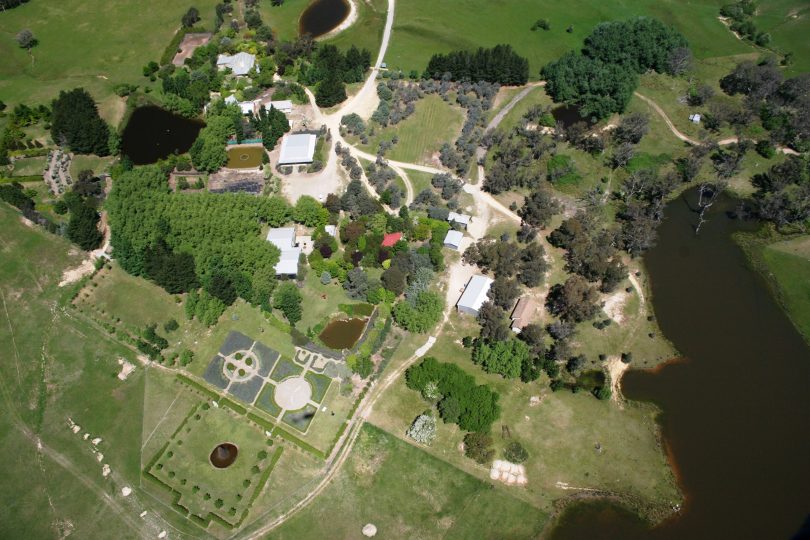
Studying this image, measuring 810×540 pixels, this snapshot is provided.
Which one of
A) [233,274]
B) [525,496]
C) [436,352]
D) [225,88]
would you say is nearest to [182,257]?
[233,274]

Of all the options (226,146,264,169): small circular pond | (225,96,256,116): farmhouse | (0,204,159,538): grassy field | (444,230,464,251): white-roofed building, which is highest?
(225,96,256,116): farmhouse

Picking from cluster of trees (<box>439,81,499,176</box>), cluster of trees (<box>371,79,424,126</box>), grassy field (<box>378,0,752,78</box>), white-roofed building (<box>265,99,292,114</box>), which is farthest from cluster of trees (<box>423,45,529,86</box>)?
white-roofed building (<box>265,99,292,114</box>)

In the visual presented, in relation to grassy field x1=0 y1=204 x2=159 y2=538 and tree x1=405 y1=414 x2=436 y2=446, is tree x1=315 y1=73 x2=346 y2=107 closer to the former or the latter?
grassy field x1=0 y1=204 x2=159 y2=538

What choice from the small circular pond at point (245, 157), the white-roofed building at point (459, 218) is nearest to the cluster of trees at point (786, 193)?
the white-roofed building at point (459, 218)

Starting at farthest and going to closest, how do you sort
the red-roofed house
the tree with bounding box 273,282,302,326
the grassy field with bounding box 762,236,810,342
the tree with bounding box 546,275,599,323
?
the red-roofed house < the tree with bounding box 273,282,302,326 < the grassy field with bounding box 762,236,810,342 < the tree with bounding box 546,275,599,323

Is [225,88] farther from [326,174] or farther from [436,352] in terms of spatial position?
[436,352]

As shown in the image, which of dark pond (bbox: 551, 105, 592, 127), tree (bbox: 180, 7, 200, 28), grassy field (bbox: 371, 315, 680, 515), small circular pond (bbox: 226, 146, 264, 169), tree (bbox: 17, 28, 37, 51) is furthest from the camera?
tree (bbox: 180, 7, 200, 28)
